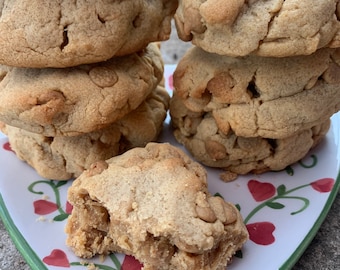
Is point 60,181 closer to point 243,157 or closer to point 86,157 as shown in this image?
point 86,157

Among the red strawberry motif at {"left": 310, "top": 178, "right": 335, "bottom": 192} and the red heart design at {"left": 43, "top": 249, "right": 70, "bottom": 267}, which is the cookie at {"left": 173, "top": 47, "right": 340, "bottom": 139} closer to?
the red strawberry motif at {"left": 310, "top": 178, "right": 335, "bottom": 192}

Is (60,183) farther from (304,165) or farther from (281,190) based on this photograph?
(304,165)

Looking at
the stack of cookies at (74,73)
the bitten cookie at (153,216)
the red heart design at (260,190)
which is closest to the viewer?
the bitten cookie at (153,216)

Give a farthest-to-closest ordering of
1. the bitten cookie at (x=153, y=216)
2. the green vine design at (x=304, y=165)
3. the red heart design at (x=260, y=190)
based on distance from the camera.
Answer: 1. the green vine design at (x=304, y=165)
2. the red heart design at (x=260, y=190)
3. the bitten cookie at (x=153, y=216)

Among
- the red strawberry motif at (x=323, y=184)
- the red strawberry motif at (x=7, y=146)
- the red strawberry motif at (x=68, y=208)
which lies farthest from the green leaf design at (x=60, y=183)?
the red strawberry motif at (x=323, y=184)

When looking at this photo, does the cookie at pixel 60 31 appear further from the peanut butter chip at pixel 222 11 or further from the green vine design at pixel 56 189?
the green vine design at pixel 56 189

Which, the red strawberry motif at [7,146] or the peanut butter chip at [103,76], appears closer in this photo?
the peanut butter chip at [103,76]
